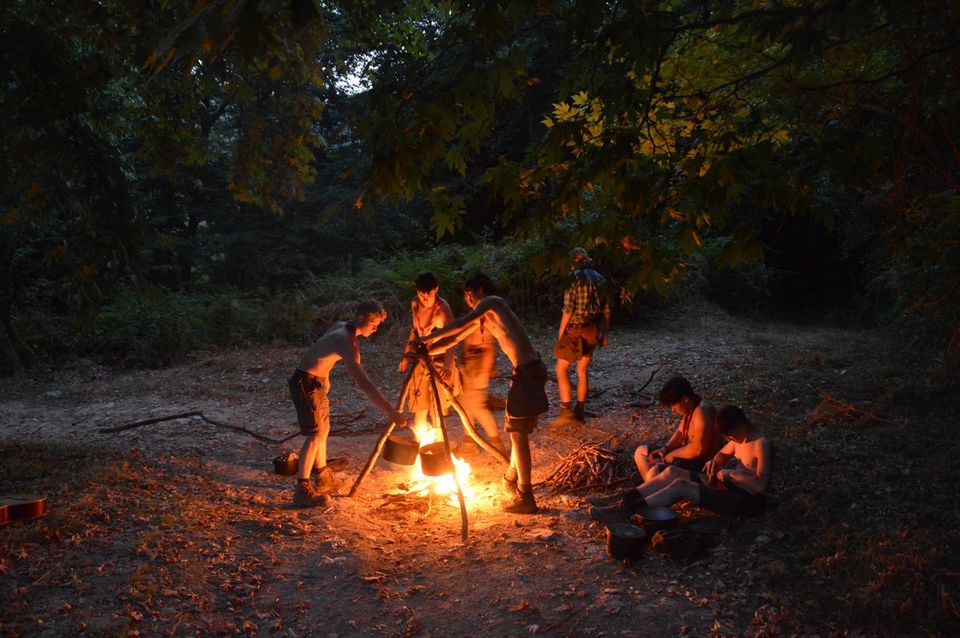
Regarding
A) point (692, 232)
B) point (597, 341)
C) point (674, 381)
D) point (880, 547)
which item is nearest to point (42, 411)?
point (597, 341)

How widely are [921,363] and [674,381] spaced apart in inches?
197

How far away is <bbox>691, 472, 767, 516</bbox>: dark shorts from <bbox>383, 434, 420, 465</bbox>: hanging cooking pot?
237 cm

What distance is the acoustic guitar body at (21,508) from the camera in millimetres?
4340

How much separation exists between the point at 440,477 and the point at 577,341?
2.49 meters

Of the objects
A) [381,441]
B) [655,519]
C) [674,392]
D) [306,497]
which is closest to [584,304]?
[674,392]

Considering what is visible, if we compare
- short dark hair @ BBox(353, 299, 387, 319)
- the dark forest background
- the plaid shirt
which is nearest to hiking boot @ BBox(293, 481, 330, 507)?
short dark hair @ BBox(353, 299, 387, 319)

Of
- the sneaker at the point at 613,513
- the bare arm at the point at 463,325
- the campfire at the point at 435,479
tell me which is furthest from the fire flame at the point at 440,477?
the sneaker at the point at 613,513

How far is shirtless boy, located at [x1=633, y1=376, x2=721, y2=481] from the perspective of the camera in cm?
527

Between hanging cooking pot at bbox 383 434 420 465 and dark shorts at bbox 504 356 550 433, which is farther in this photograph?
hanging cooking pot at bbox 383 434 420 465

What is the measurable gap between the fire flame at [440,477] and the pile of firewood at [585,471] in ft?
2.69

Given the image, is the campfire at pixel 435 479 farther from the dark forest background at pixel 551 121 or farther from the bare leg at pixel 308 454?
the dark forest background at pixel 551 121

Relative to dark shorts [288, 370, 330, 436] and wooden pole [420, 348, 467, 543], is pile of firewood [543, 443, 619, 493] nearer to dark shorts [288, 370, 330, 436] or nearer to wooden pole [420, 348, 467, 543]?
wooden pole [420, 348, 467, 543]

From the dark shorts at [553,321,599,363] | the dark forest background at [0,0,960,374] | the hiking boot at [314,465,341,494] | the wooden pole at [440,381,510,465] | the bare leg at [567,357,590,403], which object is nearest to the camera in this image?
the dark forest background at [0,0,960,374]

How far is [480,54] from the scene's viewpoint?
121 inches
